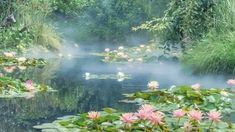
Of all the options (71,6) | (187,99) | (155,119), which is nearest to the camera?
(155,119)

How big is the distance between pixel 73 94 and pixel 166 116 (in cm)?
229

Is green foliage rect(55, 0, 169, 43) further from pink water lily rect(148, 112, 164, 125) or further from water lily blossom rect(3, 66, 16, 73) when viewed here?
pink water lily rect(148, 112, 164, 125)

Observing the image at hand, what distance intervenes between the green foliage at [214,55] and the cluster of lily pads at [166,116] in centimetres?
283

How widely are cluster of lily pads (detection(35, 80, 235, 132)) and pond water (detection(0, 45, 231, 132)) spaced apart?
0.99ft

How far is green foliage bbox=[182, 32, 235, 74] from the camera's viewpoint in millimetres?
8664

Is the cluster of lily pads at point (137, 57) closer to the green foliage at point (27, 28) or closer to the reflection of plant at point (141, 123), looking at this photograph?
the green foliage at point (27, 28)

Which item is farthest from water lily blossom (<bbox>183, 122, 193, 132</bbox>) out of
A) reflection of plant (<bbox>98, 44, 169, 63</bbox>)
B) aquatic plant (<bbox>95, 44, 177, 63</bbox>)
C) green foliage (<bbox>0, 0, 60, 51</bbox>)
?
green foliage (<bbox>0, 0, 60, 51</bbox>)

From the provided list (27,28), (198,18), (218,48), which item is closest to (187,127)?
(218,48)

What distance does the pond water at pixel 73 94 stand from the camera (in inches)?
199

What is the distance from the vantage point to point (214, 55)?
879 cm

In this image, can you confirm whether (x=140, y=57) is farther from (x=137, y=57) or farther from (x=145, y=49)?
(x=145, y=49)

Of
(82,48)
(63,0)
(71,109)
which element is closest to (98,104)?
(71,109)

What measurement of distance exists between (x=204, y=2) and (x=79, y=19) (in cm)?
1401

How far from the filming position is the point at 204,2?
35.0ft
